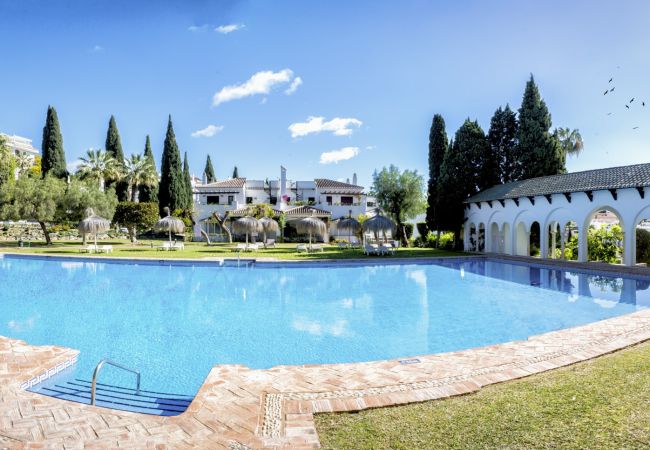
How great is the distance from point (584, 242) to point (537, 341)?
56.7ft

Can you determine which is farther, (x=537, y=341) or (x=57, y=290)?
(x=57, y=290)

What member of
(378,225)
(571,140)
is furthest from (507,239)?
(571,140)

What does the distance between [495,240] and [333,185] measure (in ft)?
80.5

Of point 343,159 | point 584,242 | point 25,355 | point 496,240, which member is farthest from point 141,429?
point 343,159

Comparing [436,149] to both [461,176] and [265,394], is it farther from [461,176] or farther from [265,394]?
[265,394]

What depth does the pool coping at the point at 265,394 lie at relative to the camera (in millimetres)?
3838

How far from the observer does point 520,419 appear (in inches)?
161

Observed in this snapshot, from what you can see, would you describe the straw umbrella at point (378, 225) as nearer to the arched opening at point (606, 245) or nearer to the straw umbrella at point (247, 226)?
the straw umbrella at point (247, 226)

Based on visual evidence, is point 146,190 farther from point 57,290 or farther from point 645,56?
point 645,56

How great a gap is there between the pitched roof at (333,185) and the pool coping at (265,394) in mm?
40528

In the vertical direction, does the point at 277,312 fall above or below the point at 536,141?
below

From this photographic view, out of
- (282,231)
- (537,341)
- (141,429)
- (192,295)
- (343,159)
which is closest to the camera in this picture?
(141,429)

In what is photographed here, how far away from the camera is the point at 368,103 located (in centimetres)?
2561

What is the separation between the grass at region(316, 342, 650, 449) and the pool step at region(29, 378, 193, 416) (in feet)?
8.46
